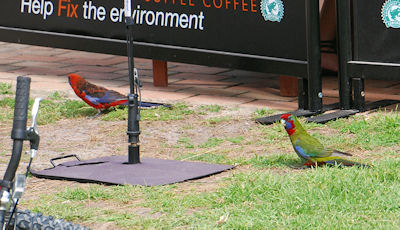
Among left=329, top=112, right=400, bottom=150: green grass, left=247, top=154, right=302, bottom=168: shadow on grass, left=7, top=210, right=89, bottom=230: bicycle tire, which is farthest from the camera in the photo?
left=329, top=112, right=400, bottom=150: green grass

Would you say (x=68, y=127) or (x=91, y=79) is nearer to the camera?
(x=68, y=127)

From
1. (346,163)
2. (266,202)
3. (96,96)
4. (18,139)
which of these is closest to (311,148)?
(346,163)

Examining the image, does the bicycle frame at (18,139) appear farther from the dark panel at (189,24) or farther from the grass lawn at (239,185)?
the dark panel at (189,24)

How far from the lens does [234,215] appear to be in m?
3.97

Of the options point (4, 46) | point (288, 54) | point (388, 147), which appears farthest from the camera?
point (4, 46)

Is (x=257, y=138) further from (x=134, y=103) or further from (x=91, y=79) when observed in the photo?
(x=91, y=79)

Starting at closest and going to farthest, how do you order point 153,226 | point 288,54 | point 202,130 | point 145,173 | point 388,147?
point 153,226
point 145,173
point 388,147
point 202,130
point 288,54

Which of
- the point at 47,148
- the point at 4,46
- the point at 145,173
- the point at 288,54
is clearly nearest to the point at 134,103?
the point at 145,173

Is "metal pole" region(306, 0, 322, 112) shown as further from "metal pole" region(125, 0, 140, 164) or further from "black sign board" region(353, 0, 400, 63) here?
"metal pole" region(125, 0, 140, 164)

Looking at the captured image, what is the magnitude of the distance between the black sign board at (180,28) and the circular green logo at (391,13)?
2.23ft

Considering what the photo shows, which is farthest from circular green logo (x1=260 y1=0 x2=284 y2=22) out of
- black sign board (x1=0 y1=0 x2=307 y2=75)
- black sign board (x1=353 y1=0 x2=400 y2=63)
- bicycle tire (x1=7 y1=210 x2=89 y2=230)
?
bicycle tire (x1=7 y1=210 x2=89 y2=230)

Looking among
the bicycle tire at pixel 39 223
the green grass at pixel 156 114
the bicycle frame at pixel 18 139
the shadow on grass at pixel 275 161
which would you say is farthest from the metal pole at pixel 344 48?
the bicycle frame at pixel 18 139

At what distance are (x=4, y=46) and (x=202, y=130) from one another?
5331 mm

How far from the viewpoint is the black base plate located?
4793 mm
